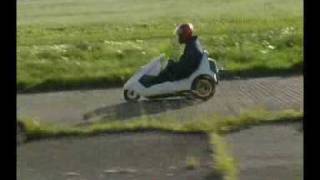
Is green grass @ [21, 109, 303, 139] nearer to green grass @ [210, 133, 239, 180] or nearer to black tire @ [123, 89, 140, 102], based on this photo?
green grass @ [210, 133, 239, 180]

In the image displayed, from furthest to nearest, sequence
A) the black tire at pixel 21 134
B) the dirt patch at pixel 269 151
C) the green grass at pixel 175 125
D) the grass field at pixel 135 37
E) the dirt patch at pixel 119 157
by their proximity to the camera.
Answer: the grass field at pixel 135 37 < the green grass at pixel 175 125 < the black tire at pixel 21 134 < the dirt patch at pixel 119 157 < the dirt patch at pixel 269 151

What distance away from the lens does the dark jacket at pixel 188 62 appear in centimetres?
855

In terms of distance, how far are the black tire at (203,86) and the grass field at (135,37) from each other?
0.67m

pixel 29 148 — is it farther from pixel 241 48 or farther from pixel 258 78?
pixel 241 48

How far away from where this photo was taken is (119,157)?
20.1 feet

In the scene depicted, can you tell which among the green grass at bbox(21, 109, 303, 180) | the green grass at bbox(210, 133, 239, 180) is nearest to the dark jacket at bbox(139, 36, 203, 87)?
the green grass at bbox(21, 109, 303, 180)

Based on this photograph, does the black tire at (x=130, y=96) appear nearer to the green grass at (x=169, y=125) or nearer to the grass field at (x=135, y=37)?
the grass field at (x=135, y=37)

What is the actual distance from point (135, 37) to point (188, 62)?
17.8 ft

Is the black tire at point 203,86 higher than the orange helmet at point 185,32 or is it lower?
lower

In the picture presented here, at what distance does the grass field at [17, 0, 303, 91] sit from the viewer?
33.9 feet

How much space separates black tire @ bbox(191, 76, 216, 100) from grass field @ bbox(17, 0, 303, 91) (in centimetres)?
67

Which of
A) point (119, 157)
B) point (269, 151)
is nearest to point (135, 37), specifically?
point (119, 157)

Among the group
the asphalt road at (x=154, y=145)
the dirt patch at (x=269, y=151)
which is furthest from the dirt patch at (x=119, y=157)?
the dirt patch at (x=269, y=151)
